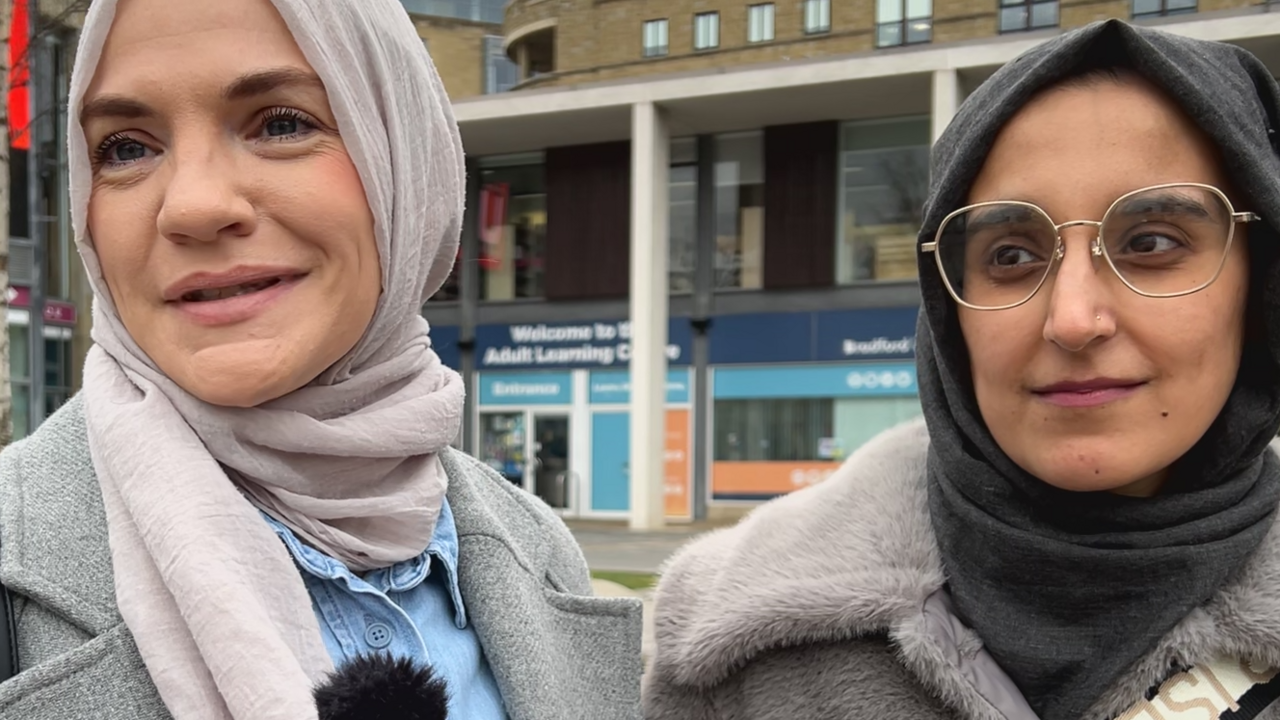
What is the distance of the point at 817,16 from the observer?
14867mm

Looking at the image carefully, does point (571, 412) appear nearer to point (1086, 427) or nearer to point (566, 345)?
point (566, 345)

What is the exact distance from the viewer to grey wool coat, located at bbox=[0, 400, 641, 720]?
1203 millimetres

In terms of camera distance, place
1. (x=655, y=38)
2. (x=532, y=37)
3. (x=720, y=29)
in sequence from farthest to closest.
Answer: (x=532, y=37), (x=655, y=38), (x=720, y=29)

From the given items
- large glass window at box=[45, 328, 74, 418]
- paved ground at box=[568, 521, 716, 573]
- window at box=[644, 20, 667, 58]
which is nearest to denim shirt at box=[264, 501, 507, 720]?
paved ground at box=[568, 521, 716, 573]

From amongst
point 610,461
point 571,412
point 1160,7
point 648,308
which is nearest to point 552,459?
point 571,412

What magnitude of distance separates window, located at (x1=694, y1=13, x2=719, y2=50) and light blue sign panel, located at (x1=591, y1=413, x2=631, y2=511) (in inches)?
234

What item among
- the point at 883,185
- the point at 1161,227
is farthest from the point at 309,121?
the point at 883,185

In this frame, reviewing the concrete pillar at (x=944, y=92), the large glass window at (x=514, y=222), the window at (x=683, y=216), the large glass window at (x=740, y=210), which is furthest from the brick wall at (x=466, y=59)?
the concrete pillar at (x=944, y=92)

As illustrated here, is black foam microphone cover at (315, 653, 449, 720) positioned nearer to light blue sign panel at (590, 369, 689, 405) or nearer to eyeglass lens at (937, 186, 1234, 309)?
eyeglass lens at (937, 186, 1234, 309)

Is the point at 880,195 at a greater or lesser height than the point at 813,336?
greater

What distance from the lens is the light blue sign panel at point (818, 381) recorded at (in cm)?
1477

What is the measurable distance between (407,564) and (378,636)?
0.16 meters

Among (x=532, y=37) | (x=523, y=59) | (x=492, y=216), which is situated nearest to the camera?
(x=492, y=216)

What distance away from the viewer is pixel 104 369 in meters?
1.43
